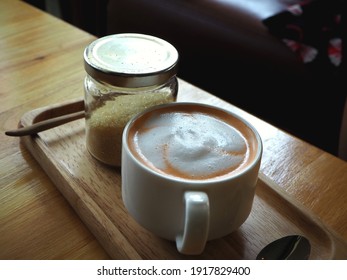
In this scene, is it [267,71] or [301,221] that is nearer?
[301,221]

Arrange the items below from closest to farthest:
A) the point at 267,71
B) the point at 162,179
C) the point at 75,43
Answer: the point at 162,179
the point at 75,43
the point at 267,71

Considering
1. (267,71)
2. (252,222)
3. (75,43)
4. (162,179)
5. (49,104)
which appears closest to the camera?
(162,179)

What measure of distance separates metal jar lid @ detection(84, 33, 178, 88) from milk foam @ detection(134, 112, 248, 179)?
48mm

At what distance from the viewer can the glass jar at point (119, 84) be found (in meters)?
0.48

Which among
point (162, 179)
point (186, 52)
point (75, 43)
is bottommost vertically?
point (186, 52)

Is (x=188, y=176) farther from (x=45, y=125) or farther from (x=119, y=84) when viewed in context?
(x=45, y=125)

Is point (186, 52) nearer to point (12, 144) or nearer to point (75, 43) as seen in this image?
point (75, 43)

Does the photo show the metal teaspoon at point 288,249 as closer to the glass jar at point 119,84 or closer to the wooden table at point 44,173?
the wooden table at point 44,173

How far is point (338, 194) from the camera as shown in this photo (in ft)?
1.78

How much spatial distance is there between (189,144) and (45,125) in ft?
0.81

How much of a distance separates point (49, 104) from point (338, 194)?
1.51 ft

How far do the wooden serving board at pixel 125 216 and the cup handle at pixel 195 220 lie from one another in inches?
2.9

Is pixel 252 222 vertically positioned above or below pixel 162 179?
below
